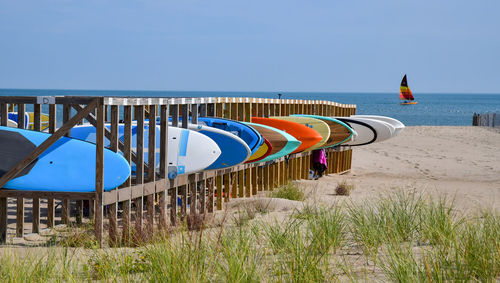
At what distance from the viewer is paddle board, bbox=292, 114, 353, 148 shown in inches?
542

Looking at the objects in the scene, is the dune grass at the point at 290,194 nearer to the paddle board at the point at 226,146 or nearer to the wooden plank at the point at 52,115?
the paddle board at the point at 226,146

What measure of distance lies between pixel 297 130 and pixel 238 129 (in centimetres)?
227

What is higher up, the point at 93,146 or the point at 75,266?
the point at 93,146

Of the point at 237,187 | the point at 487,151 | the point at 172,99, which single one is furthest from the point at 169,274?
the point at 487,151

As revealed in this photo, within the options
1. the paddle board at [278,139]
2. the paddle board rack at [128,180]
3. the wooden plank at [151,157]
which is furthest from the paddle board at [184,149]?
the paddle board at [278,139]

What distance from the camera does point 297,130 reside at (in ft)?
39.2

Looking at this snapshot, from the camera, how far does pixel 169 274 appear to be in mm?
4145

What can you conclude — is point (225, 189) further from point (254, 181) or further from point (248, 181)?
point (254, 181)

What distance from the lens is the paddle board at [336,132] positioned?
13.8m

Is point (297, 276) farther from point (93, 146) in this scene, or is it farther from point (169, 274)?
point (93, 146)

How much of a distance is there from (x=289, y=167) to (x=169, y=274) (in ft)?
29.4

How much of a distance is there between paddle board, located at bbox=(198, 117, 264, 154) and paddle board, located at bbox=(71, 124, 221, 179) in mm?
1431

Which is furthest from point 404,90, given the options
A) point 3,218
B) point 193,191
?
point 3,218

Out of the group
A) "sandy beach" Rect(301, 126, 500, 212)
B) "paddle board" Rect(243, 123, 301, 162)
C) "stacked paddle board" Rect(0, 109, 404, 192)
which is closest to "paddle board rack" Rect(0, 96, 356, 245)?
"stacked paddle board" Rect(0, 109, 404, 192)
